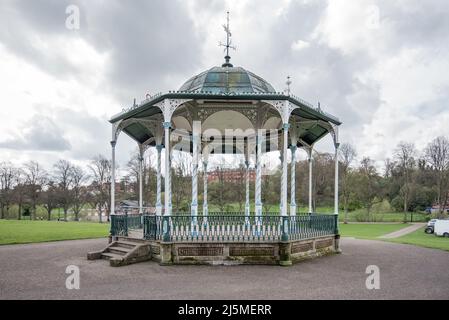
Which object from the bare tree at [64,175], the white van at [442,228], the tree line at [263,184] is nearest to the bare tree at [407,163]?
the tree line at [263,184]

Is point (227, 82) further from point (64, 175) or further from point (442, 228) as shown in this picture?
point (64, 175)

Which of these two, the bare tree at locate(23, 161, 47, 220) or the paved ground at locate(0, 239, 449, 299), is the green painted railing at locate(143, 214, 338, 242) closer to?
the paved ground at locate(0, 239, 449, 299)

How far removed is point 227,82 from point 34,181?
4938 centimetres

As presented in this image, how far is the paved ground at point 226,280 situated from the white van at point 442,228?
19453mm

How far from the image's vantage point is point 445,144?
41.6 m

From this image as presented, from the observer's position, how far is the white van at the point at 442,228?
26.6m

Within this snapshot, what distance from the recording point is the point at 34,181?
50000mm

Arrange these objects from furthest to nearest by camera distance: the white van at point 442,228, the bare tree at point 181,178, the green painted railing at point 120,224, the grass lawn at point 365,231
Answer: the bare tree at point 181,178
the white van at point 442,228
the grass lawn at point 365,231
the green painted railing at point 120,224

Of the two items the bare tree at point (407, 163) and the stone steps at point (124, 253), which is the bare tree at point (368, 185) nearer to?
the bare tree at point (407, 163)

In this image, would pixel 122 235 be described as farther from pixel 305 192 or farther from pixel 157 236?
pixel 305 192

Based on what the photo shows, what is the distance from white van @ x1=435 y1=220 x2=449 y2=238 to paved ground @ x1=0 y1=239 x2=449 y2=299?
19453 mm

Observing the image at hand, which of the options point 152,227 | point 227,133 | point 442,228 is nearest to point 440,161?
point 442,228

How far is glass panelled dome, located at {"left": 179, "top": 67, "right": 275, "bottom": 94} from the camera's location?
1135 centimetres
